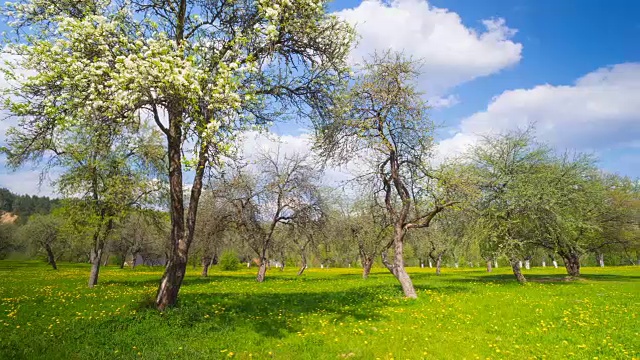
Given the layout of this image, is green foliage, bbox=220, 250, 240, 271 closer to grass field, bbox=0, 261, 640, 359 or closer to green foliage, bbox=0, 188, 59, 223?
grass field, bbox=0, 261, 640, 359

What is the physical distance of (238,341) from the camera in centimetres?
1002

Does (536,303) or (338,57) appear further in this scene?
(536,303)

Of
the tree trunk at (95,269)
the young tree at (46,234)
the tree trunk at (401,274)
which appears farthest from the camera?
the young tree at (46,234)

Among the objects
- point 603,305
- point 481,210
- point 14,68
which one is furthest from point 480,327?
point 481,210

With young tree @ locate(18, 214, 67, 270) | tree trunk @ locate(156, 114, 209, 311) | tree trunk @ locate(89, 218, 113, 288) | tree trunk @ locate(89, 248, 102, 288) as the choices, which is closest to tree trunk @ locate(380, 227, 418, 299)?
tree trunk @ locate(156, 114, 209, 311)

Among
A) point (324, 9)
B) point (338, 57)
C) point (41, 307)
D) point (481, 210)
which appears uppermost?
point (324, 9)

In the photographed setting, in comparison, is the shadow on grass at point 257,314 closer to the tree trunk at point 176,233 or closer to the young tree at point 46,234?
the tree trunk at point 176,233

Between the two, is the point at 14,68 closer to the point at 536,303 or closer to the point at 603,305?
the point at 536,303

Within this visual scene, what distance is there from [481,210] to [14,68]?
30945 millimetres

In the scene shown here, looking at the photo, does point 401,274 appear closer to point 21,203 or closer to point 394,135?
point 394,135

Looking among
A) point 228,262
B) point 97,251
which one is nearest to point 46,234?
point 228,262

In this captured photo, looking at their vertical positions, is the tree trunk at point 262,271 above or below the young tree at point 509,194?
below

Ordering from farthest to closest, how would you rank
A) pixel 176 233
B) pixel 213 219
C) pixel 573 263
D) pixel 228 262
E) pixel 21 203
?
1. pixel 21 203
2. pixel 228 262
3. pixel 573 263
4. pixel 213 219
5. pixel 176 233

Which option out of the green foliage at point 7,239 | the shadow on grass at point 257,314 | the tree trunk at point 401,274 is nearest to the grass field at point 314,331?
the shadow on grass at point 257,314
